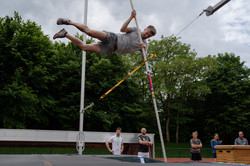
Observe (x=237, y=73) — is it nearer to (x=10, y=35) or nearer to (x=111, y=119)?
(x=111, y=119)

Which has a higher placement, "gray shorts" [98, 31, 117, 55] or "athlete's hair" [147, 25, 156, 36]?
"athlete's hair" [147, 25, 156, 36]

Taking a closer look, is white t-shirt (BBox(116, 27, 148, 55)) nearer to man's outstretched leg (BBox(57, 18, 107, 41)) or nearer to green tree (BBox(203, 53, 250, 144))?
man's outstretched leg (BBox(57, 18, 107, 41))

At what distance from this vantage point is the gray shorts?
14.1ft

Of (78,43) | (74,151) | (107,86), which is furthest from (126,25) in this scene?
(107,86)

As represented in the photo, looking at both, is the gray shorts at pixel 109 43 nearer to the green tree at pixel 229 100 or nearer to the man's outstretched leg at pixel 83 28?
the man's outstretched leg at pixel 83 28

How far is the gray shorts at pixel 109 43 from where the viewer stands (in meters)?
4.31

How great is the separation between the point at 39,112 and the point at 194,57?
1334cm

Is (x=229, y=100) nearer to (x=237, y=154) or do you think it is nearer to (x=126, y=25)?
(x=237, y=154)

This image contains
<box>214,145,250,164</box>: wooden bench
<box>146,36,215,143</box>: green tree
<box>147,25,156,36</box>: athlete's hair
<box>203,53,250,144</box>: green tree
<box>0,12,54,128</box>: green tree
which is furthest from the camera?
<box>203,53,250,144</box>: green tree

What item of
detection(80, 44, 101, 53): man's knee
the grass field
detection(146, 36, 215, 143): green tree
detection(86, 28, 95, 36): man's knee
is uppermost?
detection(146, 36, 215, 143): green tree

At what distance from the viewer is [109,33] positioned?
4312 mm

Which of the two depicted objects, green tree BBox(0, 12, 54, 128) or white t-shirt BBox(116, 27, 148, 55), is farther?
green tree BBox(0, 12, 54, 128)

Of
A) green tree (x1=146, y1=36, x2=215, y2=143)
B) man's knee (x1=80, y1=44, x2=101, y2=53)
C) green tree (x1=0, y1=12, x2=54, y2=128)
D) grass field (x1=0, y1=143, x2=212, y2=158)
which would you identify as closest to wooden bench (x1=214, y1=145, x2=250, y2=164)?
man's knee (x1=80, y1=44, x2=101, y2=53)

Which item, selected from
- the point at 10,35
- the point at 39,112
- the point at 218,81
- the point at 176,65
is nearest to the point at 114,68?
the point at 176,65
